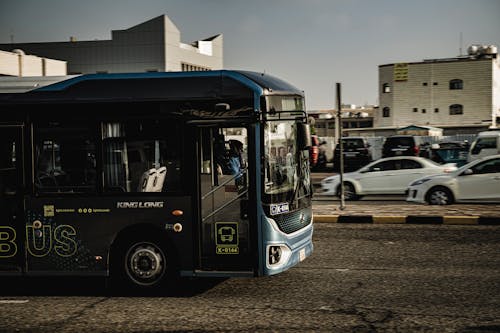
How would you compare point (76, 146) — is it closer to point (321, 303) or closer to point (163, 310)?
point (163, 310)

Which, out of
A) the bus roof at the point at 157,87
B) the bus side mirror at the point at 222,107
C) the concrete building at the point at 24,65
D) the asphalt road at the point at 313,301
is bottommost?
the asphalt road at the point at 313,301

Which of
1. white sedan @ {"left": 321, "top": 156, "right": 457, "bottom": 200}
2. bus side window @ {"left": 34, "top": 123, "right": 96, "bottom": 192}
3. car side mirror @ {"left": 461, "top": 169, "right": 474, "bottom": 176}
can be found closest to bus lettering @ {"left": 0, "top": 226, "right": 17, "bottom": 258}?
bus side window @ {"left": 34, "top": 123, "right": 96, "bottom": 192}

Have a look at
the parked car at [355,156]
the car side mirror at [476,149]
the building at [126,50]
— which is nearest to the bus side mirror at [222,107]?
the car side mirror at [476,149]

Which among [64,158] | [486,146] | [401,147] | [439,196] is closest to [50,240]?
[64,158]

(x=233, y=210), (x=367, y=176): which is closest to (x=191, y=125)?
(x=233, y=210)

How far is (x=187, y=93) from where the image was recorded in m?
8.77

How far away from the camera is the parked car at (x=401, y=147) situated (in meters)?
36.2

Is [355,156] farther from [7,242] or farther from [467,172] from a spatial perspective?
[7,242]

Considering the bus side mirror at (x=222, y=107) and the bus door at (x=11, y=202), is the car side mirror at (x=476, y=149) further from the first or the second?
the bus door at (x=11, y=202)

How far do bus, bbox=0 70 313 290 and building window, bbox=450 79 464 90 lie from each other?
6438 centimetres

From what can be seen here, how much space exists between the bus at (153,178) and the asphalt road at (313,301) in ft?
1.46

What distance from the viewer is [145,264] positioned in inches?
352

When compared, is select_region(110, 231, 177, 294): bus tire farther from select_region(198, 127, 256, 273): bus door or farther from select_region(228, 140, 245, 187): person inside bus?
select_region(228, 140, 245, 187): person inside bus

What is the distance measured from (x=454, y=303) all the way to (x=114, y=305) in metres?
4.08
